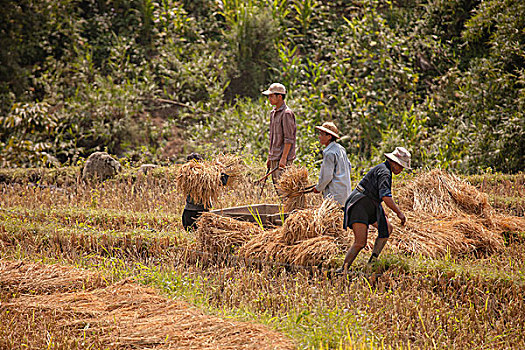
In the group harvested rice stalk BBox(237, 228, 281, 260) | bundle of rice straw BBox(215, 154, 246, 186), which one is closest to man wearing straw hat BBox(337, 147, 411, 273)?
harvested rice stalk BBox(237, 228, 281, 260)

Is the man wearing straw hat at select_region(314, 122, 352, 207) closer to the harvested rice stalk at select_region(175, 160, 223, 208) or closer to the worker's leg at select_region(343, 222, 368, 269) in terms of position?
the worker's leg at select_region(343, 222, 368, 269)

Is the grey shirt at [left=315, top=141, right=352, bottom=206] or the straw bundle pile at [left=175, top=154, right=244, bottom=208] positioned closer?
the grey shirt at [left=315, top=141, right=352, bottom=206]

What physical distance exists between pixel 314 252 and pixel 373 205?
2.34 ft

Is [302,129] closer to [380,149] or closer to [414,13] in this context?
[380,149]

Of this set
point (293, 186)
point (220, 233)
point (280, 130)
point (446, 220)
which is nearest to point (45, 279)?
point (220, 233)

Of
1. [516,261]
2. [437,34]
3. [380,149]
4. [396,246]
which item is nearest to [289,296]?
[396,246]

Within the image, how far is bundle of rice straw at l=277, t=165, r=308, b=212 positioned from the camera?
19.4 feet

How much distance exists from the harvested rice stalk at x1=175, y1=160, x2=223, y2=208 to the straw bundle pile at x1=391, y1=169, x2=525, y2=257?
2.03 meters

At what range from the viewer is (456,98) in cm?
1170

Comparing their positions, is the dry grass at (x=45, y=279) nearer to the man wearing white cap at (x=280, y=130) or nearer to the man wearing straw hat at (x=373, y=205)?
the man wearing straw hat at (x=373, y=205)

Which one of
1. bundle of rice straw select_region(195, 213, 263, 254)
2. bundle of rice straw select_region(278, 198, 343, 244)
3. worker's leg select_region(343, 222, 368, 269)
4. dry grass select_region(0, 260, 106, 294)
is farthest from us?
bundle of rice straw select_region(195, 213, 263, 254)

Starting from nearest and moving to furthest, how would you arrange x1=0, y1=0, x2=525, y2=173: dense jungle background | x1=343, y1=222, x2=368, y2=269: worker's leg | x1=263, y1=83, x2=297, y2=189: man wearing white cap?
x1=343, y1=222, x2=368, y2=269: worker's leg
x1=263, y1=83, x2=297, y2=189: man wearing white cap
x1=0, y1=0, x2=525, y2=173: dense jungle background

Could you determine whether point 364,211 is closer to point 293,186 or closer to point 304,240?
point 304,240

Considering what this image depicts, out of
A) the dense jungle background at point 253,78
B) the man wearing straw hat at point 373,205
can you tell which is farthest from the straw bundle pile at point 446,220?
the dense jungle background at point 253,78
